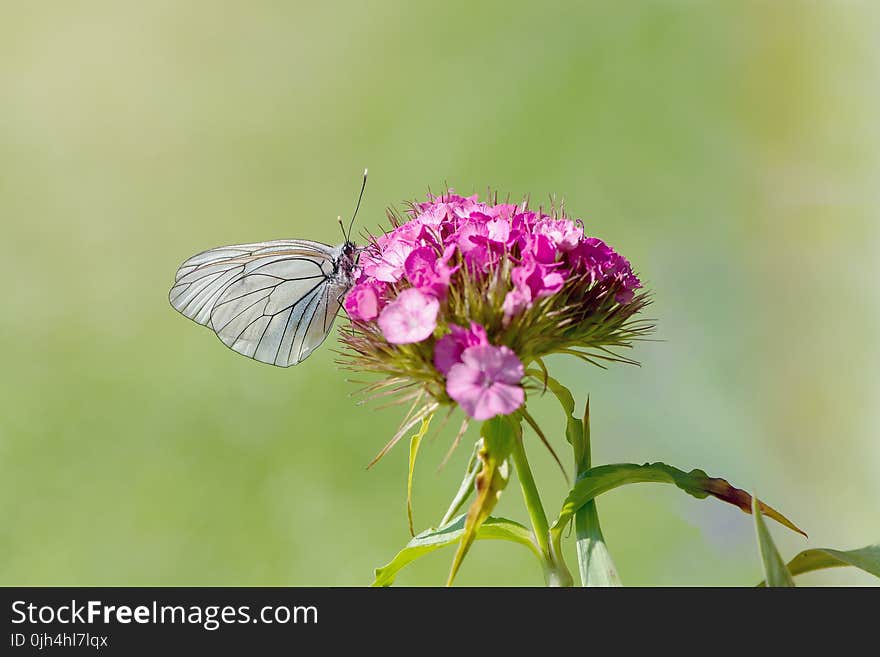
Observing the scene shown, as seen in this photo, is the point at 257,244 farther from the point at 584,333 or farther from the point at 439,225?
the point at 584,333

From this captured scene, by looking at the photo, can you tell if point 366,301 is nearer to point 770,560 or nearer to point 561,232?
point 561,232

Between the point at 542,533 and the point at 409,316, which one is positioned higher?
the point at 409,316

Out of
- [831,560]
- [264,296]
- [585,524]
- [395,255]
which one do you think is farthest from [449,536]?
[264,296]

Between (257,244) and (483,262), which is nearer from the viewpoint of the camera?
(483,262)

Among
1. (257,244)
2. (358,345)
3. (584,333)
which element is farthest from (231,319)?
(584,333)

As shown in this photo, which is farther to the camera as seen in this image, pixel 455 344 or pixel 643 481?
pixel 643 481

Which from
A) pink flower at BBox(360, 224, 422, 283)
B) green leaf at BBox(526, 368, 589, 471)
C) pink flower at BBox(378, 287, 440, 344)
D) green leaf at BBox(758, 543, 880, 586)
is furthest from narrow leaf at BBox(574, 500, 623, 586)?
pink flower at BBox(360, 224, 422, 283)

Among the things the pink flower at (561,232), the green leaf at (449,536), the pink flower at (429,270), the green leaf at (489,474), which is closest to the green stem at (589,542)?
the green leaf at (449,536)

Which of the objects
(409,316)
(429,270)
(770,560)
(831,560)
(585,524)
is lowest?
(770,560)
